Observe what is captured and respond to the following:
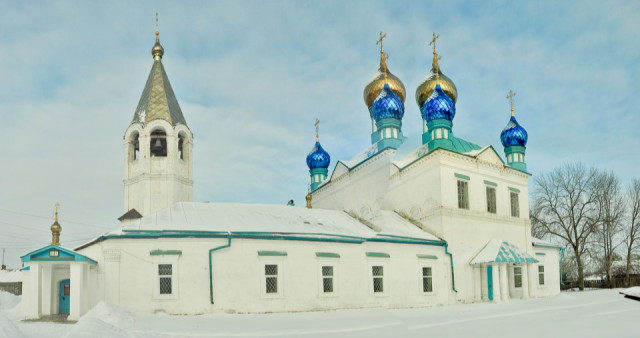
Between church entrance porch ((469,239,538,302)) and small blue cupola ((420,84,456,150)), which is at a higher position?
small blue cupola ((420,84,456,150))

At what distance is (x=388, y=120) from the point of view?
87.0 ft

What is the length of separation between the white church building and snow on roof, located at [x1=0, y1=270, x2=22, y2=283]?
3032 centimetres

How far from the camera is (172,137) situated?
25.4 m

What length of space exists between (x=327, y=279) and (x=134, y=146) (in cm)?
1251

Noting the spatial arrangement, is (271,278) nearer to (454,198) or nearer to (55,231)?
(454,198)

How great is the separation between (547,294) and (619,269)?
641 inches

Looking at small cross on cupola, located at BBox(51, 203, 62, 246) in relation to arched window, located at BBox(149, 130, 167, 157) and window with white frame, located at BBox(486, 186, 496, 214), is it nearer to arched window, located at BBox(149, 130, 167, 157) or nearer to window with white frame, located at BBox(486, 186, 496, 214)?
arched window, located at BBox(149, 130, 167, 157)

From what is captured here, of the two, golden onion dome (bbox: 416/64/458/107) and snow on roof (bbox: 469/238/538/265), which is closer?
snow on roof (bbox: 469/238/538/265)

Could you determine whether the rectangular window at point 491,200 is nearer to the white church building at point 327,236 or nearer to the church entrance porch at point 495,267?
the white church building at point 327,236

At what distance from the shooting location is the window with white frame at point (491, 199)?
2495cm

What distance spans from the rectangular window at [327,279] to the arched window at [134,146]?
38.7ft

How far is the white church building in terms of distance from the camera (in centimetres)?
1686

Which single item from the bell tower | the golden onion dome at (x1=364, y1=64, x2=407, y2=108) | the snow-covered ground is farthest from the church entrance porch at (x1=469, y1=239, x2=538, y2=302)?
the bell tower

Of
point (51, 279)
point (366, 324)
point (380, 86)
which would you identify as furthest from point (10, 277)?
point (366, 324)
